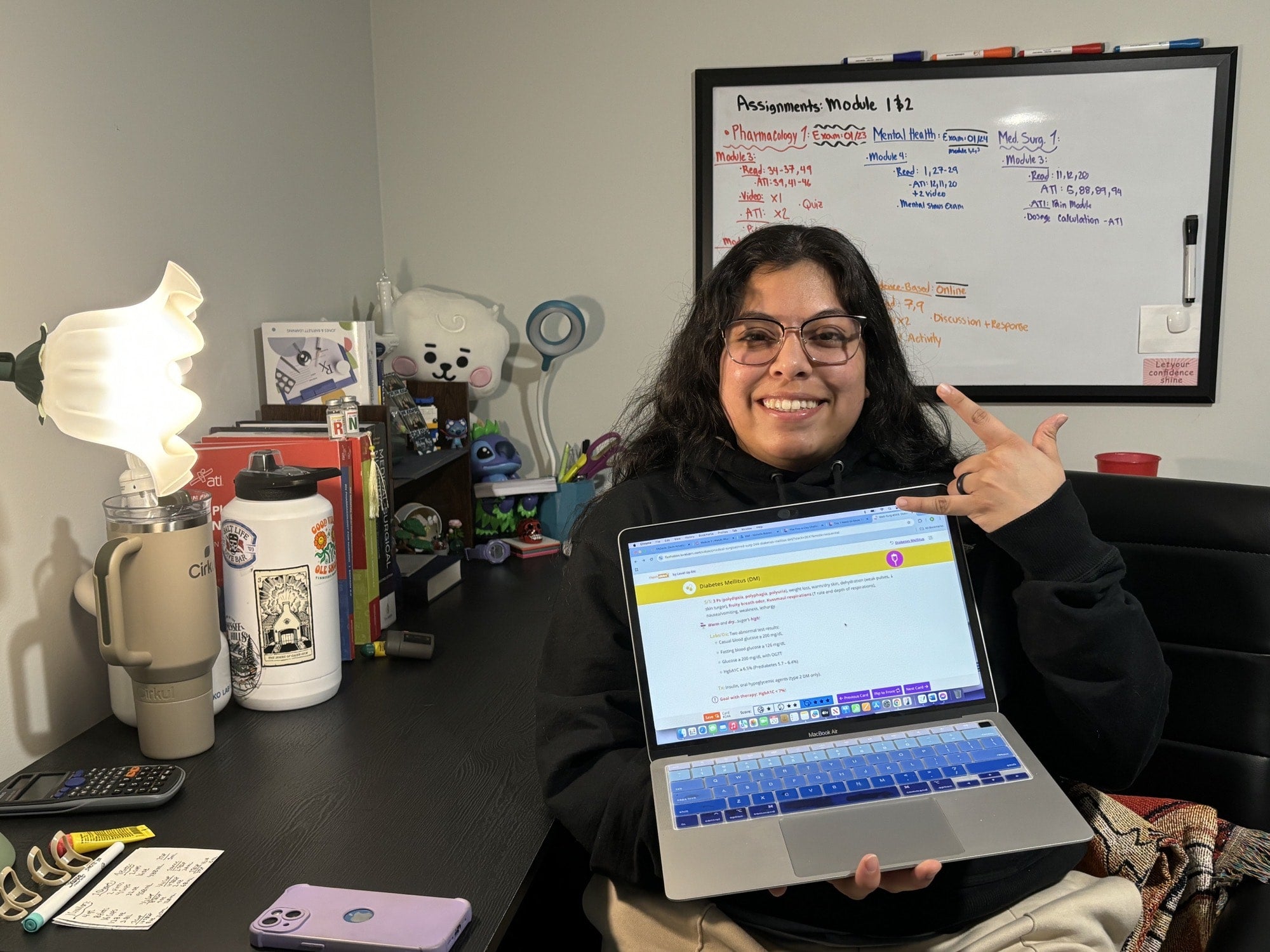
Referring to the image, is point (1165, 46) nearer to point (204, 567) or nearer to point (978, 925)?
point (978, 925)

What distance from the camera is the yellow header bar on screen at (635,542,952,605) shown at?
1.00m

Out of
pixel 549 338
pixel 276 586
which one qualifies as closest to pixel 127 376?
pixel 276 586

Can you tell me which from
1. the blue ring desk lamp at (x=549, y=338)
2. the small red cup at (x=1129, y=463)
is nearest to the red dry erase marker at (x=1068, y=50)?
the small red cup at (x=1129, y=463)

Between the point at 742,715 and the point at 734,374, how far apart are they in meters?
0.42

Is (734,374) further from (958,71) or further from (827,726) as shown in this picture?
(958,71)

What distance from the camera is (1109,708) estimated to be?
1.00 meters

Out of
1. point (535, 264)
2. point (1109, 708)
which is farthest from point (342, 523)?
point (535, 264)

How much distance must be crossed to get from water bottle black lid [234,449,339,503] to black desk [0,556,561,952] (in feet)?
0.93

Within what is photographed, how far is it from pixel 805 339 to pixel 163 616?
0.79 metres

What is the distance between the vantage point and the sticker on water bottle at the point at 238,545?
4.07 ft

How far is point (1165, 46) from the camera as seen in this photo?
2.24m

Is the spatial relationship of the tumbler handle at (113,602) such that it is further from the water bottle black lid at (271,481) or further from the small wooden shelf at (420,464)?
the small wooden shelf at (420,464)

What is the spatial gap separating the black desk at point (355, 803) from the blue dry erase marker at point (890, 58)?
1687mm

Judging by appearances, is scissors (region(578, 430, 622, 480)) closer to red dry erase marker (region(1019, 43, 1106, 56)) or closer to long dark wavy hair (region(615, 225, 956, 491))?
long dark wavy hair (region(615, 225, 956, 491))
